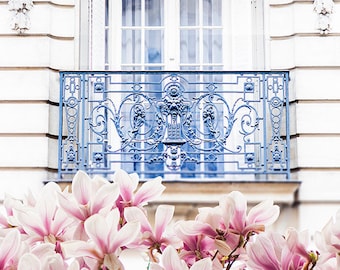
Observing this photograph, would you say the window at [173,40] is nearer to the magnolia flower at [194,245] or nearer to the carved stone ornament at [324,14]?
the carved stone ornament at [324,14]

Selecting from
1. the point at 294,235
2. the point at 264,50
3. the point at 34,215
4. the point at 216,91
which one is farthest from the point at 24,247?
the point at 264,50

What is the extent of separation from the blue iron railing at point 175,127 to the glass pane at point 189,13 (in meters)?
0.54

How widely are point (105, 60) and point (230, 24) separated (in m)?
1.13

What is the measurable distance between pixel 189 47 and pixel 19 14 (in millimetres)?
1469

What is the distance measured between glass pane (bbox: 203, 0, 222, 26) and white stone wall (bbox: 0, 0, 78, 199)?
121cm

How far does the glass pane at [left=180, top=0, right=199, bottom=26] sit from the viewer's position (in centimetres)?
650

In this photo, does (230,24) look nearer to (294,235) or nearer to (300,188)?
(300,188)

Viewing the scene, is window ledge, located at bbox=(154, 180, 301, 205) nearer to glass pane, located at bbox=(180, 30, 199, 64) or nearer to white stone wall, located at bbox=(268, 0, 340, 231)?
white stone wall, located at bbox=(268, 0, 340, 231)

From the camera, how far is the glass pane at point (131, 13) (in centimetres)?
649

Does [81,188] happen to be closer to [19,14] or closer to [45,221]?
[45,221]

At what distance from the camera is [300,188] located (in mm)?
5918

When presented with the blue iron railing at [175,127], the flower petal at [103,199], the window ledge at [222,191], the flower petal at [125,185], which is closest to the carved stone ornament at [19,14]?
the blue iron railing at [175,127]

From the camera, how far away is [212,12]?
21.4 ft

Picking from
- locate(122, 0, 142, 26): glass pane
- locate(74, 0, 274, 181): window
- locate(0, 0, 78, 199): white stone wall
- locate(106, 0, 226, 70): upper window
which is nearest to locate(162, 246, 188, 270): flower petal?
locate(0, 0, 78, 199): white stone wall
